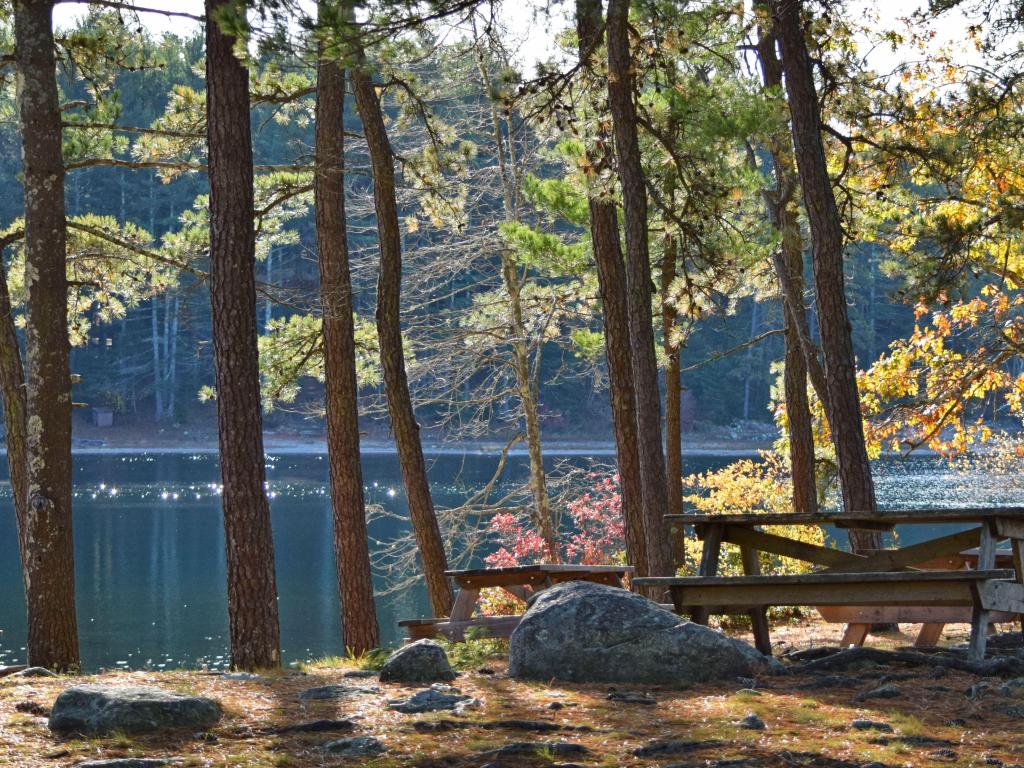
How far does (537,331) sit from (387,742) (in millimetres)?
12282

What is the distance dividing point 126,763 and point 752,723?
2.17 meters

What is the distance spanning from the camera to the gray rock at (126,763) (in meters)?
3.80

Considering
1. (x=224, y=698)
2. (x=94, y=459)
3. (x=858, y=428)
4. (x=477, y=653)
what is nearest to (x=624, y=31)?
(x=858, y=428)

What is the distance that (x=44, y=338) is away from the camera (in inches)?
341

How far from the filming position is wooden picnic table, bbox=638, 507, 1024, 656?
561 cm

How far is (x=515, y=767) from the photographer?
382 centimetres

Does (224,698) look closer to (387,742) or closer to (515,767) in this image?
(387,742)

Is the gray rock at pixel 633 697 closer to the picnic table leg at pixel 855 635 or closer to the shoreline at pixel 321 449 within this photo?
the picnic table leg at pixel 855 635

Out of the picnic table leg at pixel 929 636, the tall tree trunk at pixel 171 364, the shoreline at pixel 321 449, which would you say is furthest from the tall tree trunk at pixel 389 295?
the tall tree trunk at pixel 171 364

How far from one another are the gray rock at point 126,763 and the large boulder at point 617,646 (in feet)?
6.81

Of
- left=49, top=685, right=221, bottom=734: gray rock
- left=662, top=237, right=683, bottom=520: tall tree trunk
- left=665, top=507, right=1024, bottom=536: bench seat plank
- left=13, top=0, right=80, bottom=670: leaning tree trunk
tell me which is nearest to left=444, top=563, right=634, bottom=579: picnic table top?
left=665, top=507, right=1024, bottom=536: bench seat plank

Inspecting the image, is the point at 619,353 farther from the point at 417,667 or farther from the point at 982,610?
the point at 417,667

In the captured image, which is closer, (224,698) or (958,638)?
(224,698)

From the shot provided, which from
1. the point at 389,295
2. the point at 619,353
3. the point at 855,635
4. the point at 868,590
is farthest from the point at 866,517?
the point at 389,295
